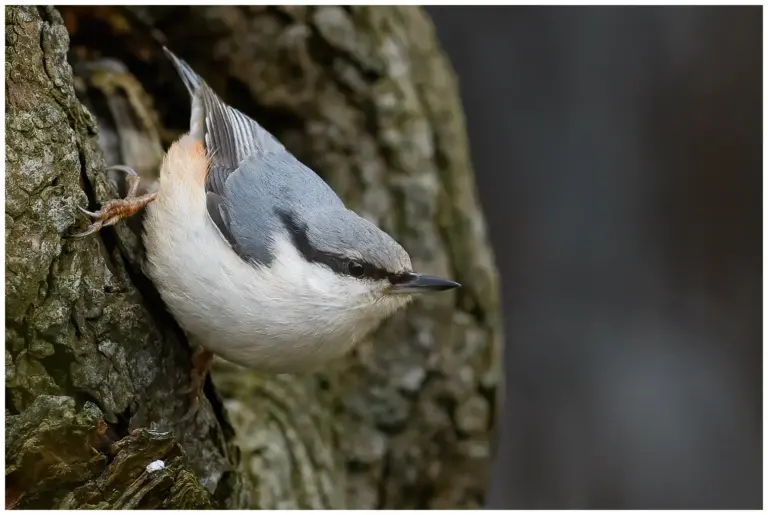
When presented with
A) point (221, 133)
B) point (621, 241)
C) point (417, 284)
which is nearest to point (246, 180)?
point (221, 133)

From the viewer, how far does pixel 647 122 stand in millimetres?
3270

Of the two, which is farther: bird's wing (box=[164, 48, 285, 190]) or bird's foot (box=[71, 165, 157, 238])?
bird's wing (box=[164, 48, 285, 190])

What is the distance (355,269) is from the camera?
1.73 meters

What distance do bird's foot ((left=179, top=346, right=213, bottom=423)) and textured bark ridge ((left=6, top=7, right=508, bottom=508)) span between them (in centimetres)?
2

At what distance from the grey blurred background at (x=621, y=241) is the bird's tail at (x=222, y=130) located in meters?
1.26

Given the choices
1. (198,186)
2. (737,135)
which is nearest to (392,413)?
(198,186)

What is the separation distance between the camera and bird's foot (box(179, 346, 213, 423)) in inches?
75.5

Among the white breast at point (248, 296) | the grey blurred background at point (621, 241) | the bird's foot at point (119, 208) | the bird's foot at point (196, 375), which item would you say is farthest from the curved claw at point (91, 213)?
the grey blurred background at point (621, 241)

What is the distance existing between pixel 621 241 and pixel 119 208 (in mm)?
2194

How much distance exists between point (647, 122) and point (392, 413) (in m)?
1.48

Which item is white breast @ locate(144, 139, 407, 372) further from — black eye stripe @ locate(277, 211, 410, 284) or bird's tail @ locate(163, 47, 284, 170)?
bird's tail @ locate(163, 47, 284, 170)

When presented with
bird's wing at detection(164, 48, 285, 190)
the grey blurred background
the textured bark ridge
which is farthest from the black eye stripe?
the grey blurred background

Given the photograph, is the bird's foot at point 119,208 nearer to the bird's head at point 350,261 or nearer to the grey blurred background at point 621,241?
the bird's head at point 350,261

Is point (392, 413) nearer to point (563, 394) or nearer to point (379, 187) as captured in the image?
point (379, 187)
